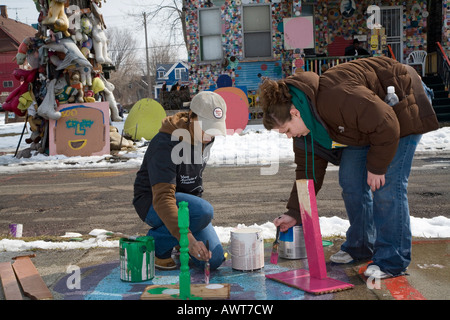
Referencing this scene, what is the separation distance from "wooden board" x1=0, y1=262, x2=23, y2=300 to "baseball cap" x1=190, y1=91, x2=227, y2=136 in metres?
1.67

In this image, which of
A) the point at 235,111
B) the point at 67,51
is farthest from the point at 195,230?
the point at 235,111

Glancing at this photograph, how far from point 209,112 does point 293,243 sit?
1.29m

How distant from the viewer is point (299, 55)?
→ 1680 centimetres

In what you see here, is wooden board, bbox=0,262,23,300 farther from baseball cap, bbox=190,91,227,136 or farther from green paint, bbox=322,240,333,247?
green paint, bbox=322,240,333,247

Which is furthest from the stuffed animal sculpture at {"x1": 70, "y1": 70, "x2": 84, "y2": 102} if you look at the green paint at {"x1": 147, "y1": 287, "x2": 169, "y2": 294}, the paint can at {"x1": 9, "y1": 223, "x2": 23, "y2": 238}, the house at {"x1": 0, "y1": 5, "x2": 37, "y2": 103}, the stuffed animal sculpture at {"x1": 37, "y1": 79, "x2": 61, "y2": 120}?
the house at {"x1": 0, "y1": 5, "x2": 37, "y2": 103}

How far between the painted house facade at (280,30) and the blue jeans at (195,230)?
14.0 m

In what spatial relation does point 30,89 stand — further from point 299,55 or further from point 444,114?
point 444,114

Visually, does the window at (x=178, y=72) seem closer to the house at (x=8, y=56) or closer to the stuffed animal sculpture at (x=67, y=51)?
the house at (x=8, y=56)

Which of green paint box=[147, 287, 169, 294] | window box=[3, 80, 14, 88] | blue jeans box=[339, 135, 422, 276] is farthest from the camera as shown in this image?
window box=[3, 80, 14, 88]

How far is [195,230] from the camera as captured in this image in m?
4.22

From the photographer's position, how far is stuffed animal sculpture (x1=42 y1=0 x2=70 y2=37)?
12.9m

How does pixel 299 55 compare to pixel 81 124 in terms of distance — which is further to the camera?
pixel 299 55

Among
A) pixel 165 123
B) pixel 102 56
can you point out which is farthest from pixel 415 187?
pixel 102 56
